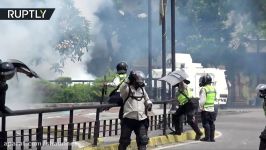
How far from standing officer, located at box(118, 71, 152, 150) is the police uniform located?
4681 mm

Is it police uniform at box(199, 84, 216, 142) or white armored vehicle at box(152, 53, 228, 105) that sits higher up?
white armored vehicle at box(152, 53, 228, 105)

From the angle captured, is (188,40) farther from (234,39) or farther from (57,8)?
(57,8)

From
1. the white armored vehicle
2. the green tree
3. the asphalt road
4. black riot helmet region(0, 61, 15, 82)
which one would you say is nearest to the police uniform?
the asphalt road

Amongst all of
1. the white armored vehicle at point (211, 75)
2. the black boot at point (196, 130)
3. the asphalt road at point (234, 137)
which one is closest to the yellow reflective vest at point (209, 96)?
the black boot at point (196, 130)

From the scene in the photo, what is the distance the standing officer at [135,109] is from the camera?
32.4ft

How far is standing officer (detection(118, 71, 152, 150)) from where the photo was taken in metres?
9.88

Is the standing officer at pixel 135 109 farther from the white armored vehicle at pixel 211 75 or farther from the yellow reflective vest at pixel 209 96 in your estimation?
the white armored vehicle at pixel 211 75

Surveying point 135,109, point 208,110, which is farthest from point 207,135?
point 135,109

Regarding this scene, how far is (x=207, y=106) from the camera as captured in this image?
14.6 m

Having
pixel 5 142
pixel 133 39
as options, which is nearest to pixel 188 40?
pixel 133 39

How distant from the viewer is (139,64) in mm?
42438

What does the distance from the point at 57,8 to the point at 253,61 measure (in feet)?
46.3

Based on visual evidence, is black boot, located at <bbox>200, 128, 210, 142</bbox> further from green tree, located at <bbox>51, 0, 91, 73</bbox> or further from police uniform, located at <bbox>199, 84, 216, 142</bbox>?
green tree, located at <bbox>51, 0, 91, 73</bbox>

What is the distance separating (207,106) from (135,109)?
16.5ft
